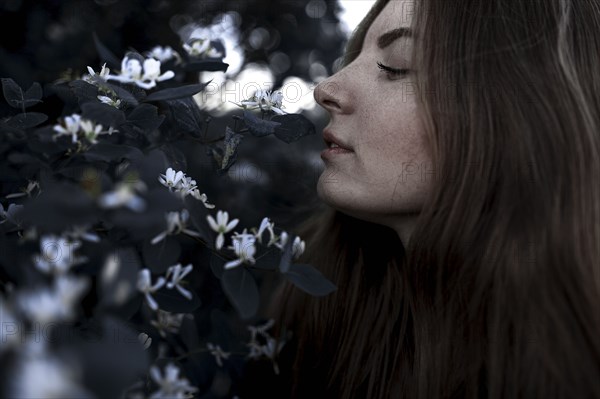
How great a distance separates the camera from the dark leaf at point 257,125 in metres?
1.05

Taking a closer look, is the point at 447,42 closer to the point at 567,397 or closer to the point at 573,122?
the point at 573,122

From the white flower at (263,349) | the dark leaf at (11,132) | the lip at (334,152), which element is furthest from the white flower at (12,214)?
the lip at (334,152)

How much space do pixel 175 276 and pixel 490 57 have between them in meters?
0.83

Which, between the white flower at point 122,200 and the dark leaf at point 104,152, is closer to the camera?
the white flower at point 122,200

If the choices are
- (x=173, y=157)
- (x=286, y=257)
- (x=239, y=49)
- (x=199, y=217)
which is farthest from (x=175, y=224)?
(x=239, y=49)

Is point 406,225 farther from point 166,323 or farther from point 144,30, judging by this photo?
point 144,30

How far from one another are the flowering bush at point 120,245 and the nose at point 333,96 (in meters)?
0.20

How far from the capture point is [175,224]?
31.2 inches

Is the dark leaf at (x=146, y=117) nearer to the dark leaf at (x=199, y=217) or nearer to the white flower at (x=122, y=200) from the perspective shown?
the dark leaf at (x=199, y=217)

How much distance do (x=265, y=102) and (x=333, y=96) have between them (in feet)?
0.85

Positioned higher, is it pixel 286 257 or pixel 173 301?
pixel 286 257

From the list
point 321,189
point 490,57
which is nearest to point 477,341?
point 321,189

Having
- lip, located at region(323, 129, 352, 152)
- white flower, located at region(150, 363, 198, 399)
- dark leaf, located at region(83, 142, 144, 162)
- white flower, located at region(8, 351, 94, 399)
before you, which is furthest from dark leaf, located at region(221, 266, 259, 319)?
lip, located at region(323, 129, 352, 152)

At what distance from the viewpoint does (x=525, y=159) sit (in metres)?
1.16
